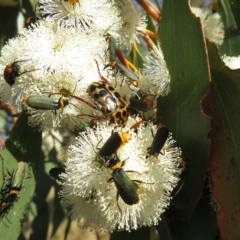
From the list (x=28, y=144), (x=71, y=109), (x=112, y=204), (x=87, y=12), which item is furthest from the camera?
(x=28, y=144)

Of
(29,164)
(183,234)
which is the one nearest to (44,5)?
(29,164)

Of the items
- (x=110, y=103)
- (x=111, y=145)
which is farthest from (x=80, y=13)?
(x=111, y=145)

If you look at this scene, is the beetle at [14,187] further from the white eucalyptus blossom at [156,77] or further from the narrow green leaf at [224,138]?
the narrow green leaf at [224,138]

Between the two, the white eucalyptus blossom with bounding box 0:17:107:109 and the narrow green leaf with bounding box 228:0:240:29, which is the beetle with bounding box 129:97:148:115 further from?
the narrow green leaf with bounding box 228:0:240:29

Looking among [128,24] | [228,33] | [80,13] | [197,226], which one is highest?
[80,13]

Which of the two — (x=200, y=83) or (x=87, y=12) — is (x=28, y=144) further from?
(x=200, y=83)

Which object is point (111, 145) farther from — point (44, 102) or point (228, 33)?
point (228, 33)
